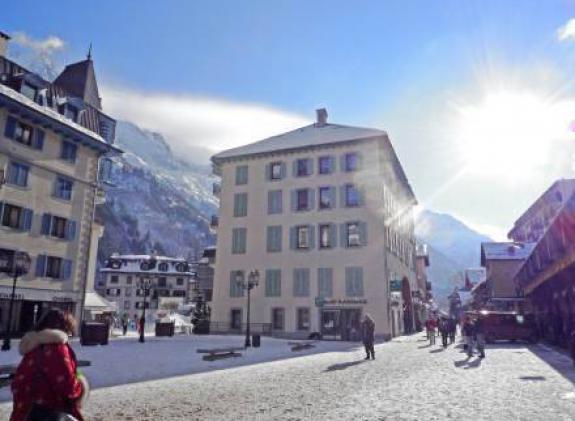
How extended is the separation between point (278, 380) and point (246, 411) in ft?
13.0

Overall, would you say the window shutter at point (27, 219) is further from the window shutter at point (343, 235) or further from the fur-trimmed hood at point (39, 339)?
the fur-trimmed hood at point (39, 339)

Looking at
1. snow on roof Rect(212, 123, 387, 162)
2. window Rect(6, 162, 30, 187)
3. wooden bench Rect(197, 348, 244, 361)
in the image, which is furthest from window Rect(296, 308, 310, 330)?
window Rect(6, 162, 30, 187)

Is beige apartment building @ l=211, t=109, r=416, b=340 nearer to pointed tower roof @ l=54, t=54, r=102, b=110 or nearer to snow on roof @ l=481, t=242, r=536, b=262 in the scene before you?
pointed tower roof @ l=54, t=54, r=102, b=110

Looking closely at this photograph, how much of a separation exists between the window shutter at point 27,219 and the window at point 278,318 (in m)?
19.1

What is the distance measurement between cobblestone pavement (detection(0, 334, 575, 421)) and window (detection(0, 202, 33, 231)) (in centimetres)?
1930

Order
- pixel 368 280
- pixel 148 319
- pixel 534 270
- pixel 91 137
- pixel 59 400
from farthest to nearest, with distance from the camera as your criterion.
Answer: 1. pixel 148 319
2. pixel 368 280
3. pixel 91 137
4. pixel 534 270
5. pixel 59 400

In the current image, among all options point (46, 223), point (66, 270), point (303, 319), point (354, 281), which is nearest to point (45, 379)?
point (46, 223)

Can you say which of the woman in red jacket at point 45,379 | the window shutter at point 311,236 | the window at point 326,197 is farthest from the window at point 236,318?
the woman in red jacket at point 45,379

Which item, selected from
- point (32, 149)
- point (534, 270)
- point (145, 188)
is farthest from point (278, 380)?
point (145, 188)

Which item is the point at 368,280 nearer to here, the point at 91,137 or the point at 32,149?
the point at 91,137

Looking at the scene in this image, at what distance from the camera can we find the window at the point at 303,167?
1568 inches

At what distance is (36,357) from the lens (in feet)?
11.7

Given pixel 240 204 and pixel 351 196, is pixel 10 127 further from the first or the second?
pixel 351 196

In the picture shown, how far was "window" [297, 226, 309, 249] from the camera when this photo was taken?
37875mm
